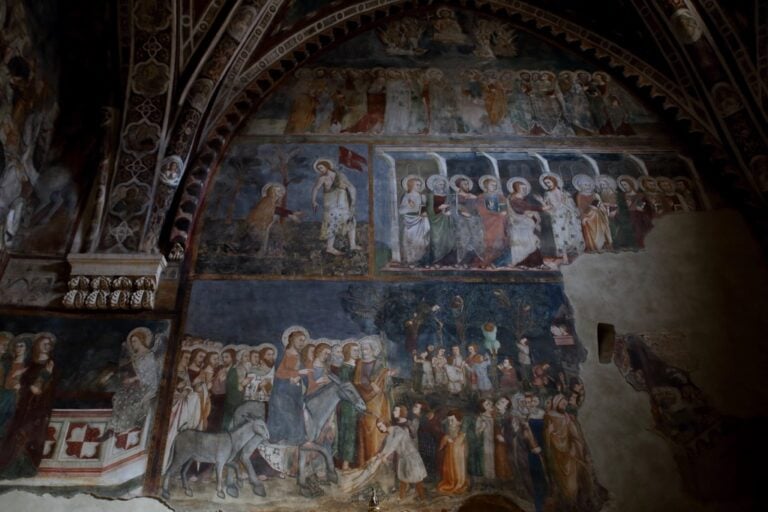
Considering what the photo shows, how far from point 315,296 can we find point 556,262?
2423mm

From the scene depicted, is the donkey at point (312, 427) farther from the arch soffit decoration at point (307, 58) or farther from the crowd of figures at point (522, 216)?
the arch soffit decoration at point (307, 58)

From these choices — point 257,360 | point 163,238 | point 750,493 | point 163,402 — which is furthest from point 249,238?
point 750,493

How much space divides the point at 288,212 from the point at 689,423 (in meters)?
4.31

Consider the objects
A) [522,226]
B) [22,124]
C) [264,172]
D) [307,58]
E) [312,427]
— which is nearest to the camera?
[312,427]

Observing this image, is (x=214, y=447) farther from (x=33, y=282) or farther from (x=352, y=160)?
(x=352, y=160)

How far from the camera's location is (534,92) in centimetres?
885

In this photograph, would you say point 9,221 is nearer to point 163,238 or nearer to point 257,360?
point 163,238

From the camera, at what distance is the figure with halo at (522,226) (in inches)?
295

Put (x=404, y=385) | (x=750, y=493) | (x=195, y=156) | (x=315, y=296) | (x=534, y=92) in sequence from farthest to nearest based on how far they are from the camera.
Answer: (x=534, y=92)
(x=195, y=156)
(x=315, y=296)
(x=404, y=385)
(x=750, y=493)

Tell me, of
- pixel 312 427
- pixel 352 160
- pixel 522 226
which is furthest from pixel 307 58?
pixel 312 427

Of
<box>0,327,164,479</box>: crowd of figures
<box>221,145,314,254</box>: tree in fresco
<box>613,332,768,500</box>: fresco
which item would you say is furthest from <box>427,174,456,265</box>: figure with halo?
<box>0,327,164,479</box>: crowd of figures

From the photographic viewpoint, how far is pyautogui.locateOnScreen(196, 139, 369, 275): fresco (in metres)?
7.39

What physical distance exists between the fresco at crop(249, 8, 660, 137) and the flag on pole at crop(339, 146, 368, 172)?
0.28 metres

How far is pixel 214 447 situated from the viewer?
638cm
